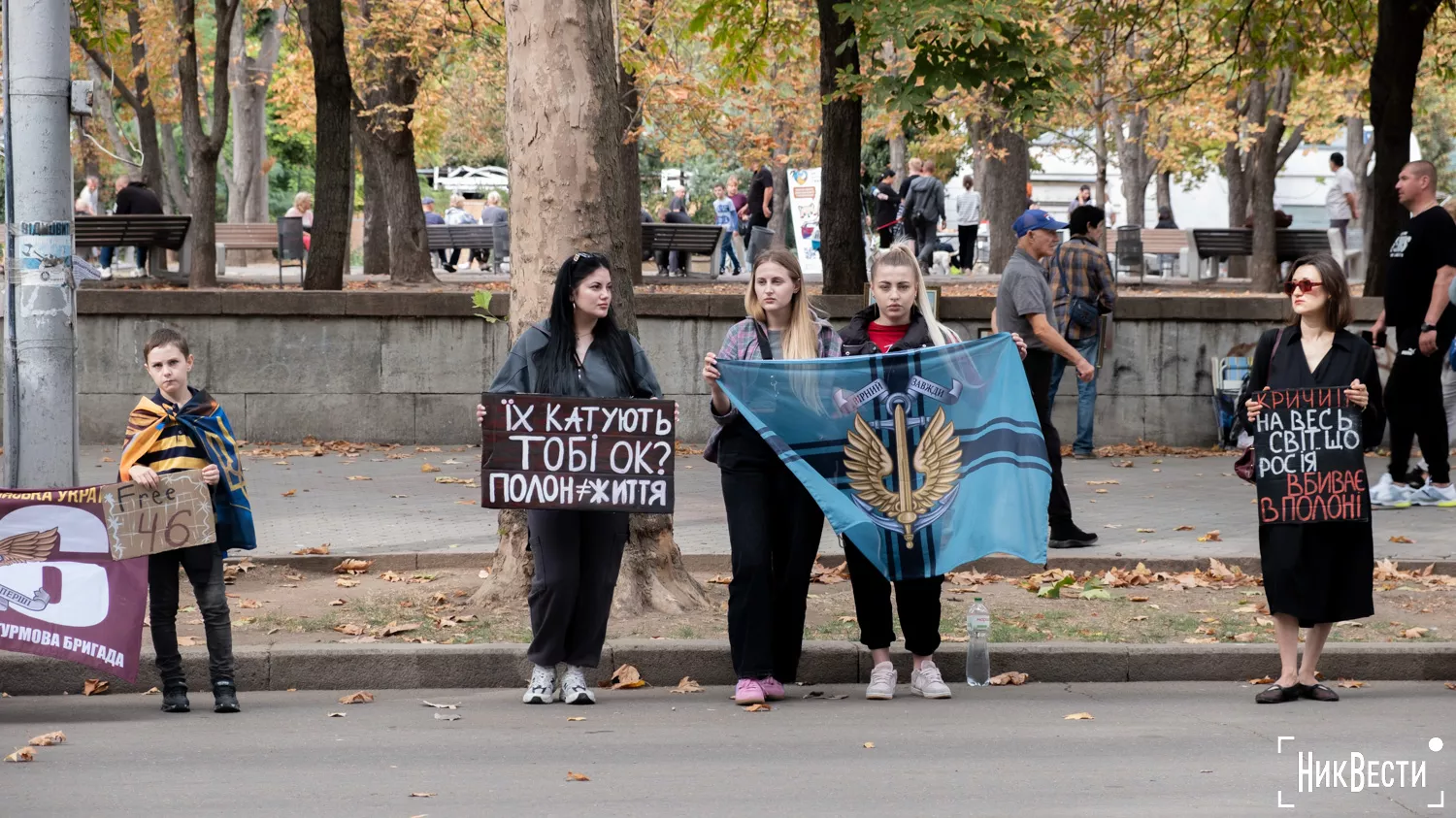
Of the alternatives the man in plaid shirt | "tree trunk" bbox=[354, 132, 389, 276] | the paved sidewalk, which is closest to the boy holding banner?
the paved sidewalk

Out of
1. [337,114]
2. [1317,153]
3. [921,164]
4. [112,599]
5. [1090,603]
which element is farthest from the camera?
[1317,153]

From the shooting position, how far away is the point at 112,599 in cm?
666

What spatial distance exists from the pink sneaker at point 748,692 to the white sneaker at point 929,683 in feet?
2.22

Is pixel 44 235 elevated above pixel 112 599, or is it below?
above

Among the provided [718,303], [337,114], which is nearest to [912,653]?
[718,303]

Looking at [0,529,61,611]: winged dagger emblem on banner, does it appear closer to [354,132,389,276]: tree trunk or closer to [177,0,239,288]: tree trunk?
[177,0,239,288]: tree trunk

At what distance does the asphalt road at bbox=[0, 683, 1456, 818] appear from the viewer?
17.5ft

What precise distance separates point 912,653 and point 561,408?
177cm

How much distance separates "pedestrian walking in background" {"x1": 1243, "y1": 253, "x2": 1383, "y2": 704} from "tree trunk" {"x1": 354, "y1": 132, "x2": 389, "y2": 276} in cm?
1772

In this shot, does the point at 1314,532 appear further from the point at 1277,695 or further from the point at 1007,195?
the point at 1007,195

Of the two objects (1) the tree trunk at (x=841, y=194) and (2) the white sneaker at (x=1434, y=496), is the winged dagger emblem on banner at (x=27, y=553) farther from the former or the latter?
(1) the tree trunk at (x=841, y=194)

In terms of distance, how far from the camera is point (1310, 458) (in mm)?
6777

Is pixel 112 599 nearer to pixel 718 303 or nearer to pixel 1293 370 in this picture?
pixel 1293 370

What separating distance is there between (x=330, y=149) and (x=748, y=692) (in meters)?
12.0
